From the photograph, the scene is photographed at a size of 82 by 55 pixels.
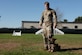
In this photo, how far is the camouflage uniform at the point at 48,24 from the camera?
42.5 feet

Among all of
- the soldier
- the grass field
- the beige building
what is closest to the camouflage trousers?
the soldier

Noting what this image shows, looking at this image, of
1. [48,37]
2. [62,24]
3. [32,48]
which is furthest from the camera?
[62,24]

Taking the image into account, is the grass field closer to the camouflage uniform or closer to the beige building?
the camouflage uniform

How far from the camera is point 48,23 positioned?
13.1m

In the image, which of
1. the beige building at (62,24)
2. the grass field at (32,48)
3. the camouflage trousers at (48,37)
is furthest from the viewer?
the beige building at (62,24)

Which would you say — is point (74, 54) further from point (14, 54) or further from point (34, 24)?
point (34, 24)

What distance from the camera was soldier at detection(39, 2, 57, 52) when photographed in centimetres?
1295

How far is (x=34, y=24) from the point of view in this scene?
350 ft

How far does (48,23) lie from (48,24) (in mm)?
57

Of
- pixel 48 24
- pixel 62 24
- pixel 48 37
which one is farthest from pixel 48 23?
pixel 62 24

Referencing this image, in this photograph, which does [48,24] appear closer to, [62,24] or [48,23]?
[48,23]

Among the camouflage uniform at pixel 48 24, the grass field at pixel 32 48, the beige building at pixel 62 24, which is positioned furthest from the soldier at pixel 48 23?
the beige building at pixel 62 24

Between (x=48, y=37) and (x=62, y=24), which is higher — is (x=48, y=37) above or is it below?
below

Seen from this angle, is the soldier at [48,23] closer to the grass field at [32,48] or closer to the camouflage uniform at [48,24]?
the camouflage uniform at [48,24]
